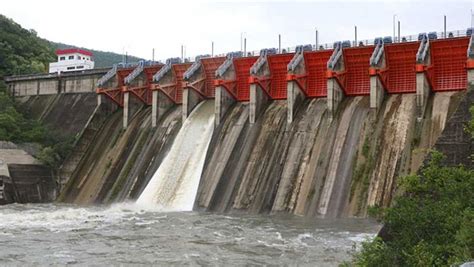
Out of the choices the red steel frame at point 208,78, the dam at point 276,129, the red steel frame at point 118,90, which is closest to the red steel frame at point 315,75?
the dam at point 276,129

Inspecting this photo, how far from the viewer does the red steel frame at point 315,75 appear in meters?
35.3

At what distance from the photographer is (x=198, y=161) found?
3500 cm

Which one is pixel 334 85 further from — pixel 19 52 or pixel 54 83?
pixel 19 52

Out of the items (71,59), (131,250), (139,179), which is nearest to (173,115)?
(139,179)

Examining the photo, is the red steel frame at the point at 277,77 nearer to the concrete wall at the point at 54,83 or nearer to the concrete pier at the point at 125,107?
the concrete pier at the point at 125,107

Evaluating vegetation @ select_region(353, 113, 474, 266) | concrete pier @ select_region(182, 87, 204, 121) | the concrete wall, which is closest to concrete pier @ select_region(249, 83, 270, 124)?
concrete pier @ select_region(182, 87, 204, 121)

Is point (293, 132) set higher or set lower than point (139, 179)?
higher

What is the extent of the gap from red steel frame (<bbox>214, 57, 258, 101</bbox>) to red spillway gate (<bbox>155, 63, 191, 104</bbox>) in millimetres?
4864

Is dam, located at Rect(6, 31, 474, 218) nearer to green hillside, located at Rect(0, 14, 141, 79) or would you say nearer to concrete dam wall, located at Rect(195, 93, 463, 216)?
concrete dam wall, located at Rect(195, 93, 463, 216)

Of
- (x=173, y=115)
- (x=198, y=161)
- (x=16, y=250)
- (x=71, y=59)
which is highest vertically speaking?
(x=71, y=59)

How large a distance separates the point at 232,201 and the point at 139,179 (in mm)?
8197

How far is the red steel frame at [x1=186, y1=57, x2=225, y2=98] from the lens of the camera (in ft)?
134

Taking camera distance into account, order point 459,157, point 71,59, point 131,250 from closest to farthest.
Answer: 1. point 459,157
2. point 131,250
3. point 71,59

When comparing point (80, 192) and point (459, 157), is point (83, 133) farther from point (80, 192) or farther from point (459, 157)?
point (459, 157)
